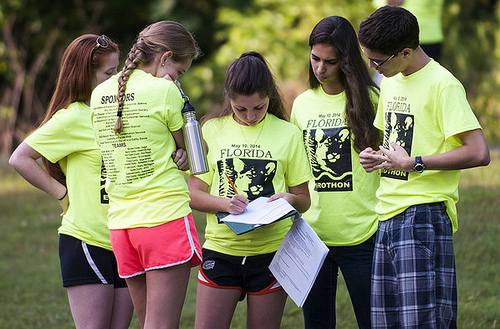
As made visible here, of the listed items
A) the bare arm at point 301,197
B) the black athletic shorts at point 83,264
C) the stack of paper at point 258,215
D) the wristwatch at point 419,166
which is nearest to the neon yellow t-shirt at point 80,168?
the black athletic shorts at point 83,264

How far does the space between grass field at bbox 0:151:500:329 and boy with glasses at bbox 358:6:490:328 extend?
185 centimetres

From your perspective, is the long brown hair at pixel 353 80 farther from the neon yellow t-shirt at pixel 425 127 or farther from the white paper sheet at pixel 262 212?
the white paper sheet at pixel 262 212

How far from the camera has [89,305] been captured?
136 inches

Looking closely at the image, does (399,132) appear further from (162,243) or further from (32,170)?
(32,170)

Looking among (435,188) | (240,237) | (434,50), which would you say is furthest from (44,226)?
(435,188)

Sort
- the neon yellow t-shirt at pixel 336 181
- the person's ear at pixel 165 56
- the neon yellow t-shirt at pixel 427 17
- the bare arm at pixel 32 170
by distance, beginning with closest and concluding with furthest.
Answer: the person's ear at pixel 165 56 < the bare arm at pixel 32 170 < the neon yellow t-shirt at pixel 336 181 < the neon yellow t-shirt at pixel 427 17

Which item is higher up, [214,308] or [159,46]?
[159,46]

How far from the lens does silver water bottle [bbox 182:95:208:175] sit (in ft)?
10.1

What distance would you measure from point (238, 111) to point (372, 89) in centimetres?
78

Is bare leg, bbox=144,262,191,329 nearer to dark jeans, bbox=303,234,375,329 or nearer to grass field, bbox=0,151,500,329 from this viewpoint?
dark jeans, bbox=303,234,375,329

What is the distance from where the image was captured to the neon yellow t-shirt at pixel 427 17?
6137 millimetres

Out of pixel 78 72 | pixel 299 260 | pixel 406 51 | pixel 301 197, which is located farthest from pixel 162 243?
pixel 406 51

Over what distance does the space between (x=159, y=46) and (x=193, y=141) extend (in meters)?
0.47

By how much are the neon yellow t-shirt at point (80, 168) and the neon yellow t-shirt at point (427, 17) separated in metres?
3.55
